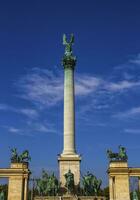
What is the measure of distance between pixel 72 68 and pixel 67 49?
13.8ft

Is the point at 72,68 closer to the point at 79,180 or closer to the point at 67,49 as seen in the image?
the point at 67,49

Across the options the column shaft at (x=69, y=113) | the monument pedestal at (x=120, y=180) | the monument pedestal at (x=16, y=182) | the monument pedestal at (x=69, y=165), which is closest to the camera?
the monument pedestal at (x=69, y=165)

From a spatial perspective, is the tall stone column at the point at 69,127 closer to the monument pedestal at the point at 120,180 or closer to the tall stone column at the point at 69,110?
the tall stone column at the point at 69,110

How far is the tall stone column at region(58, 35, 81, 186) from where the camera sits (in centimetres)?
5972

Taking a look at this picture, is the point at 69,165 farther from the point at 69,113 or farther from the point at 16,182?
the point at 16,182

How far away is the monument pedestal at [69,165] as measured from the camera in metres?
59.6

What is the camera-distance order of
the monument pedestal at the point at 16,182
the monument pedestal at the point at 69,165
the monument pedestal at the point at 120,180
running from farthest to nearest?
the monument pedestal at the point at 16,182 < the monument pedestal at the point at 120,180 < the monument pedestal at the point at 69,165

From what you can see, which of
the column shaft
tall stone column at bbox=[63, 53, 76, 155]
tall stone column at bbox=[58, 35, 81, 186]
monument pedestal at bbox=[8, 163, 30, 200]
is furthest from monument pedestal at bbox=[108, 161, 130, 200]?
monument pedestal at bbox=[8, 163, 30, 200]

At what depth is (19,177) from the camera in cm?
6256

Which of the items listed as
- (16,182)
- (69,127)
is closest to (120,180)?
(69,127)

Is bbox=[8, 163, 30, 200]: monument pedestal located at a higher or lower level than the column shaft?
lower

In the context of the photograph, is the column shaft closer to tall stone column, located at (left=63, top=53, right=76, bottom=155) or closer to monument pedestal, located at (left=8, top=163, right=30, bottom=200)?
tall stone column, located at (left=63, top=53, right=76, bottom=155)

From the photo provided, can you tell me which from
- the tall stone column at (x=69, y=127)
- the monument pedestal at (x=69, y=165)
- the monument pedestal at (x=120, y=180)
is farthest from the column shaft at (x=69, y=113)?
the monument pedestal at (x=120, y=180)

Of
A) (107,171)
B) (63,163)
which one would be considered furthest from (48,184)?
(107,171)
